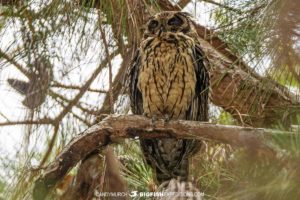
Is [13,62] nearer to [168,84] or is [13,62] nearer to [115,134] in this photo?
[115,134]

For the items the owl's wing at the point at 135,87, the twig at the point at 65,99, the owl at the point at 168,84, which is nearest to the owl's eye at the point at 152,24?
the owl at the point at 168,84

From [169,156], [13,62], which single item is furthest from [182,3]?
[13,62]

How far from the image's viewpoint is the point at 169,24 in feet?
9.37

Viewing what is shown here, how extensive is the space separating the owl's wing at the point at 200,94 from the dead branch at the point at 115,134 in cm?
44

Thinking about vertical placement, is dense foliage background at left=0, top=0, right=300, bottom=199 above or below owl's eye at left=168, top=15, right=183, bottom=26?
below

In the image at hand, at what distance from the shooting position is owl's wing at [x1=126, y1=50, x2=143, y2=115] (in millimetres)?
2736

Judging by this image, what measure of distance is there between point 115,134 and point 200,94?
27.1 inches

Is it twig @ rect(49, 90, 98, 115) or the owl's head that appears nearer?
twig @ rect(49, 90, 98, 115)

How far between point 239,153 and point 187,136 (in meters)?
1.04

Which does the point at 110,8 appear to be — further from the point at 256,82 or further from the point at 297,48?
the point at 297,48

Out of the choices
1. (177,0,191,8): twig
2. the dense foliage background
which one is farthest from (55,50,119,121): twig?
(177,0,191,8): twig

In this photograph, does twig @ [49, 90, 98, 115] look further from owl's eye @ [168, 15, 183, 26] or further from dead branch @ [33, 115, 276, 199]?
owl's eye @ [168, 15, 183, 26]

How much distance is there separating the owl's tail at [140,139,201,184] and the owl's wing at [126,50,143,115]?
0.18m

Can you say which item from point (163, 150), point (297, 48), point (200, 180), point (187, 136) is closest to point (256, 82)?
point (187, 136)
